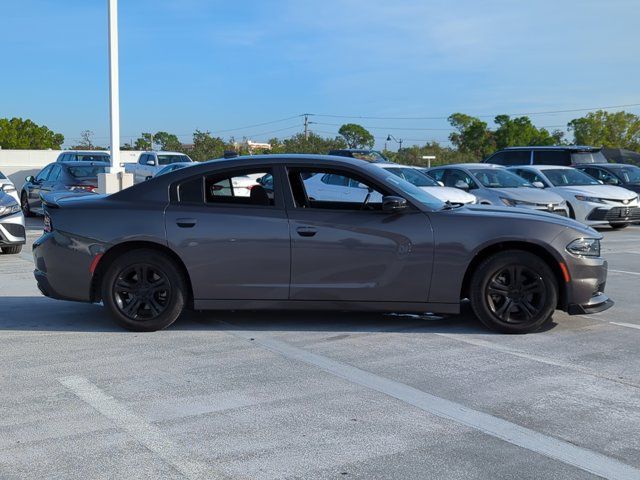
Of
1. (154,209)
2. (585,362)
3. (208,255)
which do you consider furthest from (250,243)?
(585,362)

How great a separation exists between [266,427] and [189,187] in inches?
123

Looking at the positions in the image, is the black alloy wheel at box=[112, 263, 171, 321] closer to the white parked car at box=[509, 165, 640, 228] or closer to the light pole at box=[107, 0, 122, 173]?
the white parked car at box=[509, 165, 640, 228]

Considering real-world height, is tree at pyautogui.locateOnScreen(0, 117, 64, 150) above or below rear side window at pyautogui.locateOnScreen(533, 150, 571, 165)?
above

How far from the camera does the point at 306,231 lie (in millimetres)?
6793

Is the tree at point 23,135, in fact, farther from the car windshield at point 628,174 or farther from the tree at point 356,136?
the car windshield at point 628,174

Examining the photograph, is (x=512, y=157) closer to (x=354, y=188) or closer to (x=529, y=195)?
(x=529, y=195)

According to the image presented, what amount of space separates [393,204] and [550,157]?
664 inches

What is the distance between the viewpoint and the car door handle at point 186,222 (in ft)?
22.5

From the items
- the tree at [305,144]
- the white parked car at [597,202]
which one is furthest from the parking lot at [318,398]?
the tree at [305,144]

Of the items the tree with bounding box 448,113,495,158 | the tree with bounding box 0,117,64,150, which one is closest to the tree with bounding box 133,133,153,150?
the tree with bounding box 0,117,64,150

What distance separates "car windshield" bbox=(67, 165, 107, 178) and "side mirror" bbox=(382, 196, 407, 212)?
13.8 metres

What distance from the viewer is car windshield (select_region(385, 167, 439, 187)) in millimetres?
16531

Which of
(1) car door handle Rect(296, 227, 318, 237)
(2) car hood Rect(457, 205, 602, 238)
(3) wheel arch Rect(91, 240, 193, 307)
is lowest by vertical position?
(3) wheel arch Rect(91, 240, 193, 307)

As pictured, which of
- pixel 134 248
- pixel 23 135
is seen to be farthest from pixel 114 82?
pixel 23 135
